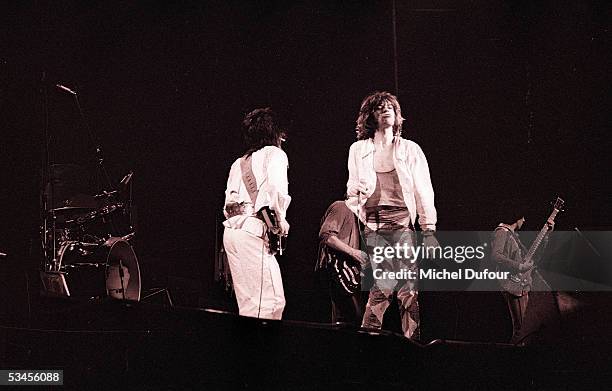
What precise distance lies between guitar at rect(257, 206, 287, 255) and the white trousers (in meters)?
0.05

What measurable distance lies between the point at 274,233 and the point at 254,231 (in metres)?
0.12

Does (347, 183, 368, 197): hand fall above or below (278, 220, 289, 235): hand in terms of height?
above

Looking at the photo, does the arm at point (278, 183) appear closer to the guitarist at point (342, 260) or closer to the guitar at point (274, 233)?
the guitar at point (274, 233)

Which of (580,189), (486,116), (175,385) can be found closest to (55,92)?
(175,385)

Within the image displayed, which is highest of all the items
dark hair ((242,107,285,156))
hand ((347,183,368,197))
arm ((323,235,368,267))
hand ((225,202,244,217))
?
dark hair ((242,107,285,156))

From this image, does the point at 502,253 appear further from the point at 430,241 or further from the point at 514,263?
the point at 430,241

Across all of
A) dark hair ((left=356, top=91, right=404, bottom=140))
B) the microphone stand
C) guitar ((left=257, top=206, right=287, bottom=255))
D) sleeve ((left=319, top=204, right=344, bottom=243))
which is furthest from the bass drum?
dark hair ((left=356, top=91, right=404, bottom=140))

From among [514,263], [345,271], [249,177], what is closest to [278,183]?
[249,177]

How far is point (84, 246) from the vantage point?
13.2 feet

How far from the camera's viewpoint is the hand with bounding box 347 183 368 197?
4.03m

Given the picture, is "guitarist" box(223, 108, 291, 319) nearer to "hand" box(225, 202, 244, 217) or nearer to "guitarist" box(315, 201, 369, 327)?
"hand" box(225, 202, 244, 217)

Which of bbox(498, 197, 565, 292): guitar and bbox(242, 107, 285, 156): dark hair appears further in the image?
bbox(242, 107, 285, 156): dark hair

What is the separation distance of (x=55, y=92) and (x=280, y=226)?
158 cm

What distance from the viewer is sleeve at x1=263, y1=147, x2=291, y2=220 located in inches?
159
